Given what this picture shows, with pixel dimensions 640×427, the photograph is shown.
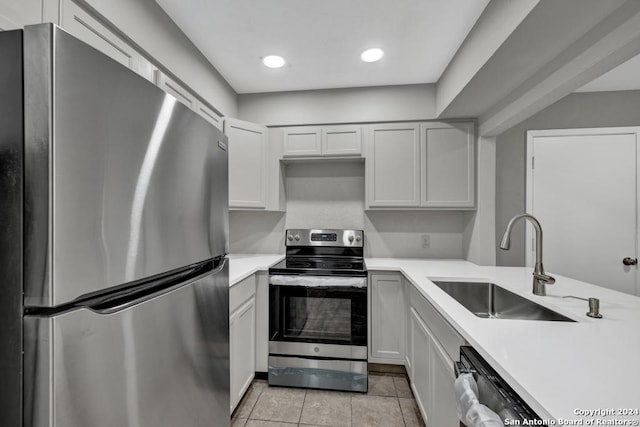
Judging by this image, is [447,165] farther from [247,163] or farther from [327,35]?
[247,163]

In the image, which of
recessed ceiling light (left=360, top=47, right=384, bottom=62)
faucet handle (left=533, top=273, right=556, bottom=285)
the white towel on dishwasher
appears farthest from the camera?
recessed ceiling light (left=360, top=47, right=384, bottom=62)

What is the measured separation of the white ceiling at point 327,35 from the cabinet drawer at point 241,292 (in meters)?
1.60

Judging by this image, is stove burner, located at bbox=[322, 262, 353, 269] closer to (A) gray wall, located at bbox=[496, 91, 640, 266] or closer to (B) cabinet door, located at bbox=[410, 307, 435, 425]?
(B) cabinet door, located at bbox=[410, 307, 435, 425]

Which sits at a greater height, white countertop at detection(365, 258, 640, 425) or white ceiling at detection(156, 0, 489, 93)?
white ceiling at detection(156, 0, 489, 93)

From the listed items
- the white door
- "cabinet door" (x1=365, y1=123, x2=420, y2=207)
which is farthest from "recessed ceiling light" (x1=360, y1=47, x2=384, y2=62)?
the white door

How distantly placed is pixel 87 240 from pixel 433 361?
1.53 metres

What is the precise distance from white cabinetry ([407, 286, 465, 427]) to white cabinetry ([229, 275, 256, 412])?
113cm

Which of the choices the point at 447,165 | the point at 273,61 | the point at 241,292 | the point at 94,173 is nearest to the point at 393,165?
the point at 447,165

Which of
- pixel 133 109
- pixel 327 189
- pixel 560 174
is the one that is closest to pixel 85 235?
pixel 133 109

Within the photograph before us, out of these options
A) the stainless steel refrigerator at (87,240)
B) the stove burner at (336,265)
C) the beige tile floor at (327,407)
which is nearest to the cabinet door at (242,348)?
the beige tile floor at (327,407)

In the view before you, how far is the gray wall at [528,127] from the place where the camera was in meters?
2.42

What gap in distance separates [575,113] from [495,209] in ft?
3.64

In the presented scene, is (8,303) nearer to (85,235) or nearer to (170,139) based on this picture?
(85,235)

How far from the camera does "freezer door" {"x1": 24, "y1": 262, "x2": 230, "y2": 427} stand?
0.48 metres
